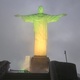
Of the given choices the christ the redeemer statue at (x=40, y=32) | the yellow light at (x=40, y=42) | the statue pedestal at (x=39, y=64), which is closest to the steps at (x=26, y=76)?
the statue pedestal at (x=39, y=64)

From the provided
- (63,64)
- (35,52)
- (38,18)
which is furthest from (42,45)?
(63,64)

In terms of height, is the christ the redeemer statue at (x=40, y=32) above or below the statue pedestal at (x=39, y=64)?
above

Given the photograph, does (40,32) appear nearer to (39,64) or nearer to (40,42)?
(40,42)

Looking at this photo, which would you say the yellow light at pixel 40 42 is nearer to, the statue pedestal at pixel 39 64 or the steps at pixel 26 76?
the statue pedestal at pixel 39 64

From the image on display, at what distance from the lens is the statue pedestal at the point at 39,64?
2555cm

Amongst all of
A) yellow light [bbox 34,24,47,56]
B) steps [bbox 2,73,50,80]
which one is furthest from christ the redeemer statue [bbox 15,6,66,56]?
steps [bbox 2,73,50,80]

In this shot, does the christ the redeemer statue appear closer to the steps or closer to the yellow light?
the yellow light

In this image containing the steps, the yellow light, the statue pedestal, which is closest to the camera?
the steps

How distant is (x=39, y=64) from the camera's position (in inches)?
1013

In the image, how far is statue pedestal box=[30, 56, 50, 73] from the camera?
25.5 m

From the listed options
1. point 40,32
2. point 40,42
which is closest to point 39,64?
point 40,42

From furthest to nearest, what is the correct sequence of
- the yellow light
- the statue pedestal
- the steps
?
the yellow light → the statue pedestal → the steps

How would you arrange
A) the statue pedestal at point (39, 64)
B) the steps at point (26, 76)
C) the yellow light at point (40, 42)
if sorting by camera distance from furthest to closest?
the yellow light at point (40, 42) → the statue pedestal at point (39, 64) → the steps at point (26, 76)

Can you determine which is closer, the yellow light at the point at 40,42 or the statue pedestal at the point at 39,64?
the statue pedestal at the point at 39,64
